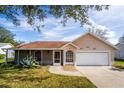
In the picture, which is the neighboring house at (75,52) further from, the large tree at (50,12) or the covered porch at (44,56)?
the large tree at (50,12)

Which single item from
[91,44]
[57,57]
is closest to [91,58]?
[91,44]

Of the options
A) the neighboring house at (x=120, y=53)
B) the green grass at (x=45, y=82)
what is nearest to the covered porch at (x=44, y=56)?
the green grass at (x=45, y=82)

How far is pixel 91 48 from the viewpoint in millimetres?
31656

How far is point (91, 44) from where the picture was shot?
3186 centimetres

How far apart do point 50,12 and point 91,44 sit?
16152 mm

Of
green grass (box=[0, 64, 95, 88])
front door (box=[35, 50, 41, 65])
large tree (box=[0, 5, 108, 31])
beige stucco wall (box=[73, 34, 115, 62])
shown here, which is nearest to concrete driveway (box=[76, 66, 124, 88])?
A: green grass (box=[0, 64, 95, 88])

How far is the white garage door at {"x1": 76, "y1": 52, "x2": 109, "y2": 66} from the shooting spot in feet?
102

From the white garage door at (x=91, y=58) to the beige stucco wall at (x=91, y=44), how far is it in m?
0.65

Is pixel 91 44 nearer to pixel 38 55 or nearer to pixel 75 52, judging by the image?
pixel 75 52

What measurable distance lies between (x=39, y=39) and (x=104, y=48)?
977 centimetres

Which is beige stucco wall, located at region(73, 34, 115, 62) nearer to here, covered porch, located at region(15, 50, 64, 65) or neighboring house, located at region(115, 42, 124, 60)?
covered porch, located at region(15, 50, 64, 65)

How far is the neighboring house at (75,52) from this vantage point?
30.6m

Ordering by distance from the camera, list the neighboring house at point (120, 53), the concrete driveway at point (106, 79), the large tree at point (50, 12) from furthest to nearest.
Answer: the neighboring house at point (120, 53)
the large tree at point (50, 12)
the concrete driveway at point (106, 79)
